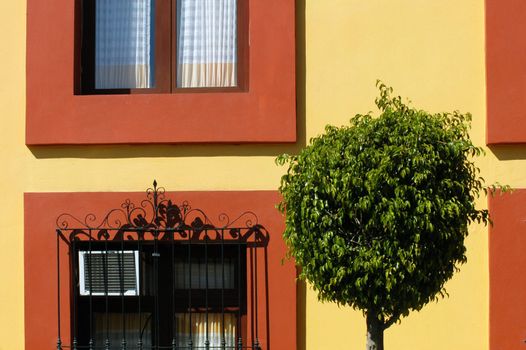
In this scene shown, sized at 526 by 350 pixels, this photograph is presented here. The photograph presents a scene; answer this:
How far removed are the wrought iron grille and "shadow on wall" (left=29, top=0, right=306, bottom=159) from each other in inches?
12.5

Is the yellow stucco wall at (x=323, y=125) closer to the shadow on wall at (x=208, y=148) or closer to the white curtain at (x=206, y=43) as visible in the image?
the shadow on wall at (x=208, y=148)

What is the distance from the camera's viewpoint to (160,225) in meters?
7.58

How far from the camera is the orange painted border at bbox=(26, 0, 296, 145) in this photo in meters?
7.58

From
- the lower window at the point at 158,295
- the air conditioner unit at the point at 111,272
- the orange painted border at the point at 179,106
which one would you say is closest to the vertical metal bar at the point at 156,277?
the lower window at the point at 158,295

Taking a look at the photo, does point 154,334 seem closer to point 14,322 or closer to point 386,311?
point 14,322

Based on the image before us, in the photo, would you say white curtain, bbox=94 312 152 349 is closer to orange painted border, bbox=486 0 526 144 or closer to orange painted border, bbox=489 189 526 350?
orange painted border, bbox=489 189 526 350

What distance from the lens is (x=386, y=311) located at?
603 centimetres

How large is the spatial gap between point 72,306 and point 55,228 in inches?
24.5

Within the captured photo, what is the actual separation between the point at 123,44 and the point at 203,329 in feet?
7.91

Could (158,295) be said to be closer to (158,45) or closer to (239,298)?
(239,298)

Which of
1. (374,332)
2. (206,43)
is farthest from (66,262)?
(374,332)

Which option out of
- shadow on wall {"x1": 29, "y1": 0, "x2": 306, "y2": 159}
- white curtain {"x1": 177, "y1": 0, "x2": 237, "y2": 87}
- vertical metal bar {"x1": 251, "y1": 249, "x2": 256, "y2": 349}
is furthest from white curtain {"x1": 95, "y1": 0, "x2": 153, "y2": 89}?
vertical metal bar {"x1": 251, "y1": 249, "x2": 256, "y2": 349}

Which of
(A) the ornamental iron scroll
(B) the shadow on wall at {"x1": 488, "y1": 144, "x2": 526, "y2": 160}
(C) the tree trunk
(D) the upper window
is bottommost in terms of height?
(C) the tree trunk

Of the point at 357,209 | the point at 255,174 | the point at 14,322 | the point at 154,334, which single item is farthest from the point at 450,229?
the point at 14,322
